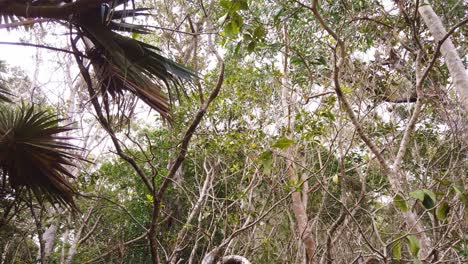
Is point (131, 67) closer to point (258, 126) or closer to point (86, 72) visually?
point (86, 72)

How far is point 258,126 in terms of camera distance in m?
4.55

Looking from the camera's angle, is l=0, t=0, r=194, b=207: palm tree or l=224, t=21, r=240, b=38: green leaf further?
l=0, t=0, r=194, b=207: palm tree

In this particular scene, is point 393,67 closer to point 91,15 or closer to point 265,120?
point 265,120

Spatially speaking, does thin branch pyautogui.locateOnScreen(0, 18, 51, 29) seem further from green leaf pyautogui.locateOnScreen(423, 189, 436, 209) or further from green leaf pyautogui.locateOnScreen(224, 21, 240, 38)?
green leaf pyautogui.locateOnScreen(423, 189, 436, 209)

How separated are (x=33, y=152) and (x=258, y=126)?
278 centimetres

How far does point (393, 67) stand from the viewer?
4062 millimetres

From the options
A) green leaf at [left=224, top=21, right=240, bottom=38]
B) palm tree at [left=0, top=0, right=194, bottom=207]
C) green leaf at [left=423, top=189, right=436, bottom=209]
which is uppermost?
palm tree at [left=0, top=0, right=194, bottom=207]

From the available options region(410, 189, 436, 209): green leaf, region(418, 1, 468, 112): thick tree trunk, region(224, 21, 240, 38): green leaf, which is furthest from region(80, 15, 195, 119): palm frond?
region(418, 1, 468, 112): thick tree trunk

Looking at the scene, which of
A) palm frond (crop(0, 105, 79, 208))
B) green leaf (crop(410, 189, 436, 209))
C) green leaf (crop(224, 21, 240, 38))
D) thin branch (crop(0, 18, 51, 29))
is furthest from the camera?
palm frond (crop(0, 105, 79, 208))

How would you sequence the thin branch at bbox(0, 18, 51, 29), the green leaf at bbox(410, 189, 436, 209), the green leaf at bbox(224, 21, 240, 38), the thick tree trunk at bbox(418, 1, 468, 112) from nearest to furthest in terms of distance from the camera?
1. the green leaf at bbox(410, 189, 436, 209)
2. the green leaf at bbox(224, 21, 240, 38)
3. the thin branch at bbox(0, 18, 51, 29)
4. the thick tree trunk at bbox(418, 1, 468, 112)

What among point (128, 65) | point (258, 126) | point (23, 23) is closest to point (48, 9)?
point (23, 23)

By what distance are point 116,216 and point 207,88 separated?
3.33 metres

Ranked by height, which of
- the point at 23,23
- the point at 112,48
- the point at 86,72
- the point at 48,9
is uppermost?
the point at 48,9

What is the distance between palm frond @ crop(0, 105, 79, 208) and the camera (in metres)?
2.37
